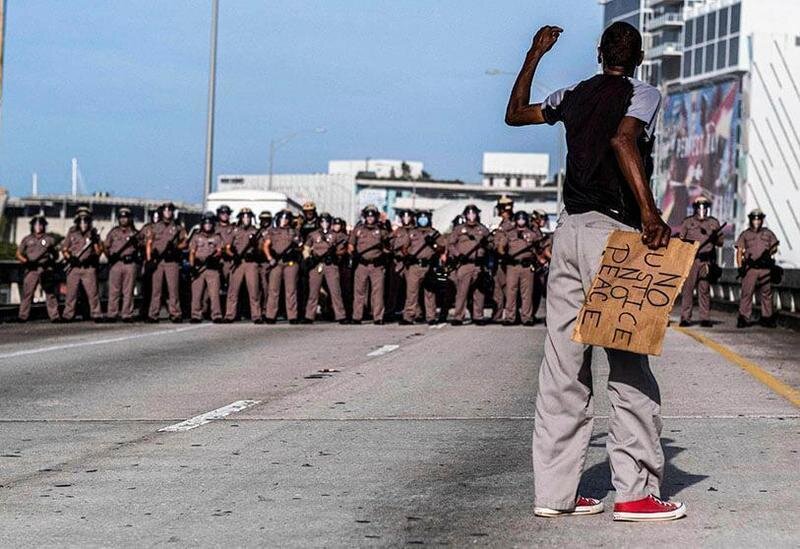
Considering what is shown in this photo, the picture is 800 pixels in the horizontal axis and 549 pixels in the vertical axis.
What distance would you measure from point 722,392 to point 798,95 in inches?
3649

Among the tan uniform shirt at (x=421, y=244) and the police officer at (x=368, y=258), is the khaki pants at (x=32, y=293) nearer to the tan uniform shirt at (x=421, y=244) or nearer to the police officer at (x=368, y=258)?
the police officer at (x=368, y=258)

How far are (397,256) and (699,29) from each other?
103 metres

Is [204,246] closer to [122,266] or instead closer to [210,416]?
[122,266]

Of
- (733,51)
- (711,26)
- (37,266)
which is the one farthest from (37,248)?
(711,26)

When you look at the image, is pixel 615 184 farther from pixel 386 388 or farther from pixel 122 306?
pixel 122 306

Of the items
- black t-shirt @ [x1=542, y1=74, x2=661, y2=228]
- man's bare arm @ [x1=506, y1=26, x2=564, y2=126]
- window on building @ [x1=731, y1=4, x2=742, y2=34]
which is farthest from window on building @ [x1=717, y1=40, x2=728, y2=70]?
black t-shirt @ [x1=542, y1=74, x2=661, y2=228]

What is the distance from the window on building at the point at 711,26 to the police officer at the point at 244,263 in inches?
3916

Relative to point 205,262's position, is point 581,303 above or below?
above

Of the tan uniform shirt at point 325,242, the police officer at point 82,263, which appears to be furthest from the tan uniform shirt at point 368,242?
the police officer at point 82,263

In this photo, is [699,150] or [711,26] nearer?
[699,150]

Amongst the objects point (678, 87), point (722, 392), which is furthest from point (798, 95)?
point (722, 392)

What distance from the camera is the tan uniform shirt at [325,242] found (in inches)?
1080

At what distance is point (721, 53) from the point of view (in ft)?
391

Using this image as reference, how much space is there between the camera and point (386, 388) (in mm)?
13078
